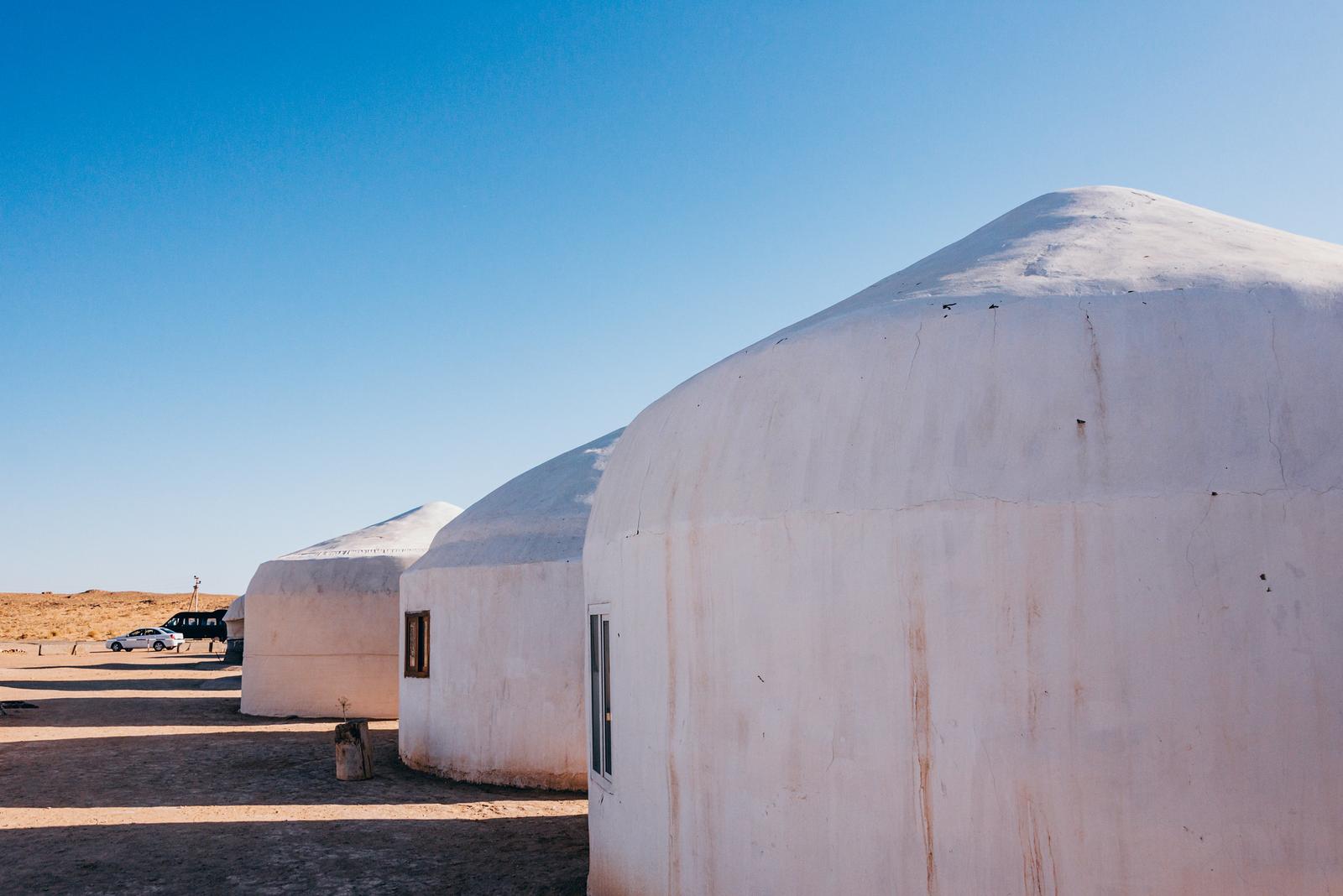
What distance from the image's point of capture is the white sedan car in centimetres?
3769

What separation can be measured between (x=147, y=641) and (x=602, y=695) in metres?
37.7

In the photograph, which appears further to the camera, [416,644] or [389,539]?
[389,539]

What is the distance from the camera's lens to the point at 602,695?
667cm

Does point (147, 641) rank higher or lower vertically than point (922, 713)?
lower

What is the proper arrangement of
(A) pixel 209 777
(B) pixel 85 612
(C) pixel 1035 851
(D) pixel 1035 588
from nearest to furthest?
1. (C) pixel 1035 851
2. (D) pixel 1035 588
3. (A) pixel 209 777
4. (B) pixel 85 612

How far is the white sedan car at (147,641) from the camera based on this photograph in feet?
124

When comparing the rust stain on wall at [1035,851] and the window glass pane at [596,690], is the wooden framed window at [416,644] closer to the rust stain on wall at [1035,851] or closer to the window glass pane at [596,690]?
the window glass pane at [596,690]

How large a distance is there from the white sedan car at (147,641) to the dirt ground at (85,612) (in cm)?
893

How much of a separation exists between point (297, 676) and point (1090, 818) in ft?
54.7

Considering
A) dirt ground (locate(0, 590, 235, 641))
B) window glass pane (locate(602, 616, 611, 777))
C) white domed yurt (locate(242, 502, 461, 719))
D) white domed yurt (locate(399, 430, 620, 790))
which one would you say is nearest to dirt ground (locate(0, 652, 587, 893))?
white domed yurt (locate(399, 430, 620, 790))

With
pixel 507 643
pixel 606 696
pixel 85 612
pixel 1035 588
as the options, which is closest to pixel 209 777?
pixel 507 643

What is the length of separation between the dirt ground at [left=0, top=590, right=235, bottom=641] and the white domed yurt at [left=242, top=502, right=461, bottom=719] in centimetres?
3324

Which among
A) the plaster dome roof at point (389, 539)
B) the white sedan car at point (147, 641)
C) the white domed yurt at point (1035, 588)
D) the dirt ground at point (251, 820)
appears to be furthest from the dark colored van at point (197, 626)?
the white domed yurt at point (1035, 588)

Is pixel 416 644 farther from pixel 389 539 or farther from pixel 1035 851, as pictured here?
pixel 1035 851
